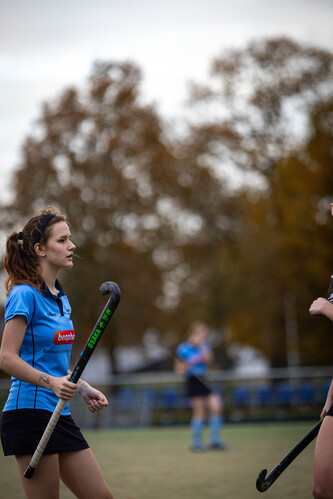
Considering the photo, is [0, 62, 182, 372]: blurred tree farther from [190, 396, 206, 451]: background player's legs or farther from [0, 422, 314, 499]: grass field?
[190, 396, 206, 451]: background player's legs

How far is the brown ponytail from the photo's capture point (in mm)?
4078

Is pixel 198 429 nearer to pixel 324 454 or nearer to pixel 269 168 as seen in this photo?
pixel 324 454

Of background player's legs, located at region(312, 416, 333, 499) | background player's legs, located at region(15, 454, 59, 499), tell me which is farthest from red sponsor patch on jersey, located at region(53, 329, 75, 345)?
background player's legs, located at region(312, 416, 333, 499)

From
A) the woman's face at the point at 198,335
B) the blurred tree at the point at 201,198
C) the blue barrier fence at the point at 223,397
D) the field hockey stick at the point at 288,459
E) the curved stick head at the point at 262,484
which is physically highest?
the blurred tree at the point at 201,198

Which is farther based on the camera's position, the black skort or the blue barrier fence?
the blue barrier fence

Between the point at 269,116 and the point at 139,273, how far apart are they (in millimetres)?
8316

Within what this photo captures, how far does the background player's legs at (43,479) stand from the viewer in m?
3.83

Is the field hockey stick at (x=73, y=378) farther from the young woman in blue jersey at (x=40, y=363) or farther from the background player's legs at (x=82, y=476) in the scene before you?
the background player's legs at (x=82, y=476)

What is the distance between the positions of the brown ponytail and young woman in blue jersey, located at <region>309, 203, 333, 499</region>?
1482 millimetres

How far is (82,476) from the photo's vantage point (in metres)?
4.01

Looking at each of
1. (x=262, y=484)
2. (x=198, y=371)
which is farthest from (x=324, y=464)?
(x=198, y=371)

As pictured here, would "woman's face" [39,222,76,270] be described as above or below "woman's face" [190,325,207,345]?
above

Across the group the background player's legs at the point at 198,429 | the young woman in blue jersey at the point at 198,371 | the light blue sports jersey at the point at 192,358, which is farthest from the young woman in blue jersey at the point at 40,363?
the light blue sports jersey at the point at 192,358

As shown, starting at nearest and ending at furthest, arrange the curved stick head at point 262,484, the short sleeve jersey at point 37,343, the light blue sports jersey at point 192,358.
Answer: the short sleeve jersey at point 37,343 < the curved stick head at point 262,484 < the light blue sports jersey at point 192,358
